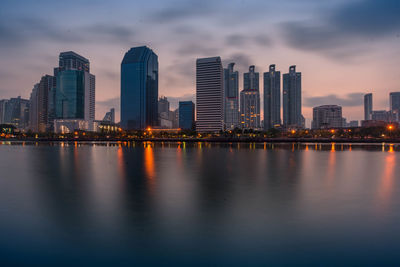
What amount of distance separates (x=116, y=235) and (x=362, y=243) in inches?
399

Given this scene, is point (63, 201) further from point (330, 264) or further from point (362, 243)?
Answer: point (362, 243)

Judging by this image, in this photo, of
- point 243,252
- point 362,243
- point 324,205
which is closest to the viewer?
point 243,252

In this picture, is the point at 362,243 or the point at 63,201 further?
the point at 63,201

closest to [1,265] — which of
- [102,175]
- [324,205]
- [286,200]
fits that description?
[286,200]

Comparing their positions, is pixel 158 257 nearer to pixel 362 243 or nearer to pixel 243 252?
pixel 243 252

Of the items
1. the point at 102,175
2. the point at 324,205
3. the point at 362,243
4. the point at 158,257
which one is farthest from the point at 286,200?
the point at 102,175

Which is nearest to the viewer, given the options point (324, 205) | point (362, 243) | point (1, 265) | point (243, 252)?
point (1, 265)

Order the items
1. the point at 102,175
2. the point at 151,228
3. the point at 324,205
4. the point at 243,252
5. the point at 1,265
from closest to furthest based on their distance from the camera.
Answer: the point at 1,265
the point at 243,252
the point at 151,228
the point at 324,205
the point at 102,175

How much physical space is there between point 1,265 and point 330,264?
11070mm

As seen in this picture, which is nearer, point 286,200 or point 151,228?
point 151,228

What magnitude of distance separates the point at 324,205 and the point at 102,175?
71.1 feet

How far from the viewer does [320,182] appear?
78.1ft

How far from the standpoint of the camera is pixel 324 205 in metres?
15.9

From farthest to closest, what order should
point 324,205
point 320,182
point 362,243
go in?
point 320,182
point 324,205
point 362,243
